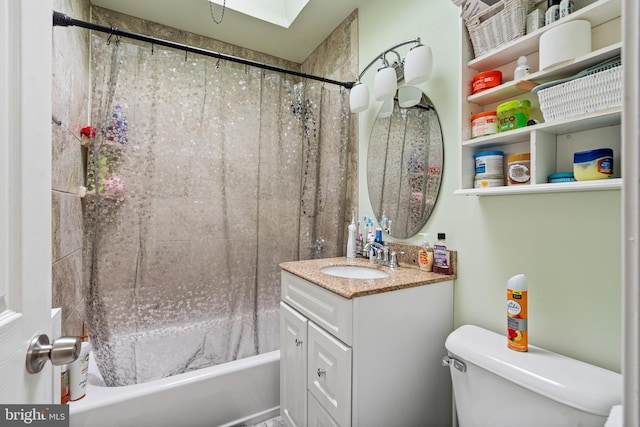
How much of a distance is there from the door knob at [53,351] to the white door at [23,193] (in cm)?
1

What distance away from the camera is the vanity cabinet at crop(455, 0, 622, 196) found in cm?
76

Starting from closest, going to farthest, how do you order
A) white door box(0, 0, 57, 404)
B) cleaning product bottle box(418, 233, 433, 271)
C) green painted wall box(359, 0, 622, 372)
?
white door box(0, 0, 57, 404)
green painted wall box(359, 0, 622, 372)
cleaning product bottle box(418, 233, 433, 271)

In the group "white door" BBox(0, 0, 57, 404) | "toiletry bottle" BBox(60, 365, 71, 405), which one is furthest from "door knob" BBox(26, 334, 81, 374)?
"toiletry bottle" BBox(60, 365, 71, 405)

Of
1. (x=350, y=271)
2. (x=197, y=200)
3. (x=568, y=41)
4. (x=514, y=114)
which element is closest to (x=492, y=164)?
(x=514, y=114)

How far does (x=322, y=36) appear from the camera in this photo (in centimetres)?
209

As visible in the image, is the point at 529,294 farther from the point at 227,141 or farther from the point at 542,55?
the point at 227,141

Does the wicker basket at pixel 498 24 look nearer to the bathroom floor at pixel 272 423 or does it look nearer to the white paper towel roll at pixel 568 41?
the white paper towel roll at pixel 568 41

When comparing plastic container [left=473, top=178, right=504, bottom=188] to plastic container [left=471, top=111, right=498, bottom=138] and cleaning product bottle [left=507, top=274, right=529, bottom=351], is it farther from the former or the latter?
cleaning product bottle [left=507, top=274, right=529, bottom=351]

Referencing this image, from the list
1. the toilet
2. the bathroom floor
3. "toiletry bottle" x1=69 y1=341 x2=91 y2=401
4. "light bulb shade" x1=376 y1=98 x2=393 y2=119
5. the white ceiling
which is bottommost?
the bathroom floor

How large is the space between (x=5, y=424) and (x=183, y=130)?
1555 mm

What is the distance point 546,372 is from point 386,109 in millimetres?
1356

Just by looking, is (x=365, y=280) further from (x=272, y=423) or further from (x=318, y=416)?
(x=272, y=423)

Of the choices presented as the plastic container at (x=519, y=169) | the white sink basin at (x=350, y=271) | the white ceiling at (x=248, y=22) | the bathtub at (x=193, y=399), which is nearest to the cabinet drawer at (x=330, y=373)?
the white sink basin at (x=350, y=271)

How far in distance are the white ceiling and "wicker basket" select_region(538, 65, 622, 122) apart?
143 centimetres
